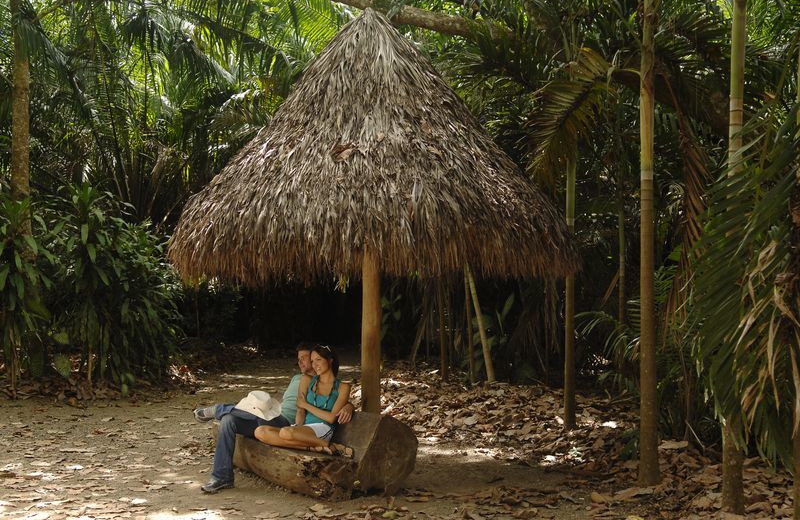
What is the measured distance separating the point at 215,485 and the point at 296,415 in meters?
0.72

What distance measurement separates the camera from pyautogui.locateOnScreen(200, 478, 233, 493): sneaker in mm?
5562

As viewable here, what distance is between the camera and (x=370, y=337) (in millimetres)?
6117

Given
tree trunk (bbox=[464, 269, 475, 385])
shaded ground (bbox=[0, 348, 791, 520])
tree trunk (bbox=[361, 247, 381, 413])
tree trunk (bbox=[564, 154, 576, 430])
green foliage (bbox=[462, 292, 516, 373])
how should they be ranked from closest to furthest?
shaded ground (bbox=[0, 348, 791, 520]) < tree trunk (bbox=[361, 247, 381, 413]) < tree trunk (bbox=[564, 154, 576, 430]) < tree trunk (bbox=[464, 269, 475, 385]) < green foliage (bbox=[462, 292, 516, 373])

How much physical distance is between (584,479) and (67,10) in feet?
27.3

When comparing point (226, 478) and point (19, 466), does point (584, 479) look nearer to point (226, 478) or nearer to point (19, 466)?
point (226, 478)

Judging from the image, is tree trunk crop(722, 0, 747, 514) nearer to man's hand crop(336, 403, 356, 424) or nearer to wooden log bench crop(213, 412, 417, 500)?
wooden log bench crop(213, 412, 417, 500)

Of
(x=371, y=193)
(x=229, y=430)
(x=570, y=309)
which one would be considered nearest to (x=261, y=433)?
(x=229, y=430)

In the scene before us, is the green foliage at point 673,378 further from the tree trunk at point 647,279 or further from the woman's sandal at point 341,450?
the woman's sandal at point 341,450

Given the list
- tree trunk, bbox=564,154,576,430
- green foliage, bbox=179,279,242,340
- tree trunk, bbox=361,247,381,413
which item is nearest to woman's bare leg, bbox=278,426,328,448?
tree trunk, bbox=361,247,381,413

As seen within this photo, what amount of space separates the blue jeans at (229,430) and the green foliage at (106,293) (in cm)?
384

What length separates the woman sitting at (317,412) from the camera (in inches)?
213

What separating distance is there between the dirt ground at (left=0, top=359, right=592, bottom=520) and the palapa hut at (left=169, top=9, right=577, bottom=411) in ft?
3.38

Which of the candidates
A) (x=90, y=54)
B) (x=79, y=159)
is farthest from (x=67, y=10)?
(x=79, y=159)

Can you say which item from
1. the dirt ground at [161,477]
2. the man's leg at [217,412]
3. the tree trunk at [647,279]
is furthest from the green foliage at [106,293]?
the tree trunk at [647,279]
